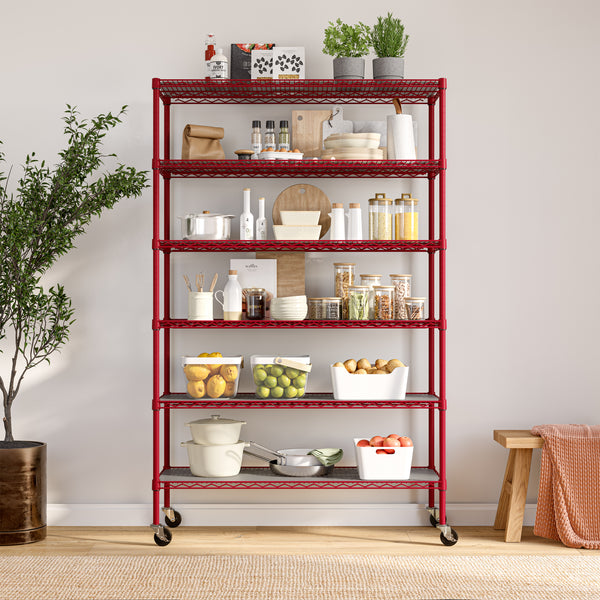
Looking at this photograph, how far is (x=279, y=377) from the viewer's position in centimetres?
329

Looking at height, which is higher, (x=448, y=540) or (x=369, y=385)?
(x=369, y=385)

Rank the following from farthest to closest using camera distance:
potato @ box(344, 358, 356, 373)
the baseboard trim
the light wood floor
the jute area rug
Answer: the baseboard trim < potato @ box(344, 358, 356, 373) < the light wood floor < the jute area rug

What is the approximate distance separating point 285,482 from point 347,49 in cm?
196

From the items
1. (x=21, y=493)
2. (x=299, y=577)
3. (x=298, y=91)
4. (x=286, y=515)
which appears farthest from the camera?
(x=286, y=515)

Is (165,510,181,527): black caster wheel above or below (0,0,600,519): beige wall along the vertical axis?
below

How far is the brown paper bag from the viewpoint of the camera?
133 inches

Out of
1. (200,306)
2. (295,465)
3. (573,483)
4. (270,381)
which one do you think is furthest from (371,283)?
(573,483)

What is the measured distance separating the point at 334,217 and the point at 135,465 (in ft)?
5.12

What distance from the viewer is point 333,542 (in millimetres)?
3320

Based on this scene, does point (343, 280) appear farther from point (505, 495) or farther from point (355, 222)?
point (505, 495)

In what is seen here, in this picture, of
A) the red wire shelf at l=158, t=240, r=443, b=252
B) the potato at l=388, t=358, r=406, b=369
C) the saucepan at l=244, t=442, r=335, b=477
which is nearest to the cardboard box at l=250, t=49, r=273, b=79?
the red wire shelf at l=158, t=240, r=443, b=252

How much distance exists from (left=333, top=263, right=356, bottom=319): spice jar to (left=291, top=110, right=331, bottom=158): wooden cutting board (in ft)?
1.86

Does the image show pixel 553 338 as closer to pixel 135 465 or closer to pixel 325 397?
Answer: pixel 325 397

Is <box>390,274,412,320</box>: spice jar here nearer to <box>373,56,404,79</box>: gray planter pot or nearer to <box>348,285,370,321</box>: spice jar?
<box>348,285,370,321</box>: spice jar
